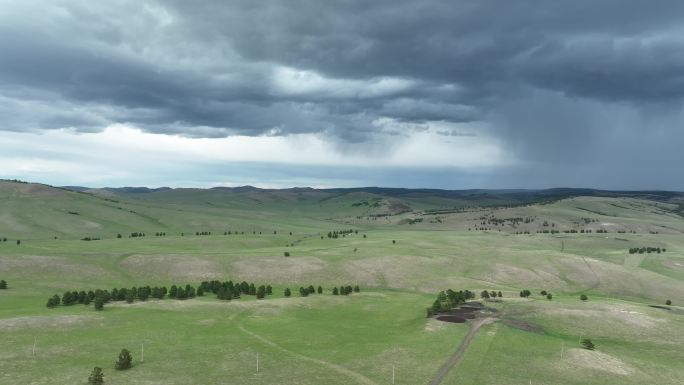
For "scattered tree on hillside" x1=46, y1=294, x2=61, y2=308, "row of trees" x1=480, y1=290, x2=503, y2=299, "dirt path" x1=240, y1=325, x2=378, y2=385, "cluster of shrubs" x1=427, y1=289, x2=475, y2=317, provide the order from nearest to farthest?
"dirt path" x1=240, y1=325, x2=378, y2=385 < "scattered tree on hillside" x1=46, y1=294, x2=61, y2=308 < "cluster of shrubs" x1=427, y1=289, x2=475, y2=317 < "row of trees" x1=480, y1=290, x2=503, y2=299

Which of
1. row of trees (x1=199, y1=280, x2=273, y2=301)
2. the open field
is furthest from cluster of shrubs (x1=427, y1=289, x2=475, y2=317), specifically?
row of trees (x1=199, y1=280, x2=273, y2=301)

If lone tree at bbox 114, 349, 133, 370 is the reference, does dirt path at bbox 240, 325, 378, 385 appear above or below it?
below

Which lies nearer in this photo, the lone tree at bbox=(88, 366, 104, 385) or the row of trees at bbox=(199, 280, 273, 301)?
the lone tree at bbox=(88, 366, 104, 385)

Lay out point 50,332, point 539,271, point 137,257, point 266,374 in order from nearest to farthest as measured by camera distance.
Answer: point 266,374
point 50,332
point 137,257
point 539,271

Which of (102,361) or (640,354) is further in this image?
(640,354)

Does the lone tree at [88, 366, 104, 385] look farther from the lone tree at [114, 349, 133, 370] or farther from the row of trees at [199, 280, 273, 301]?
the row of trees at [199, 280, 273, 301]

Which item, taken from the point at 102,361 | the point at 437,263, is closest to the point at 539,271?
the point at 437,263

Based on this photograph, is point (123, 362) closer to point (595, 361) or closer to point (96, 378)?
point (96, 378)

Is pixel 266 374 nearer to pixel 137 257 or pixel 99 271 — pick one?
pixel 99 271

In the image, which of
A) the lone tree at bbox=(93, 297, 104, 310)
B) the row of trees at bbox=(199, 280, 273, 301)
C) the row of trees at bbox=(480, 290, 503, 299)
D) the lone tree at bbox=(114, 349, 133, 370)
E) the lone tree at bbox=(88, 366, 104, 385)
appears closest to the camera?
the lone tree at bbox=(88, 366, 104, 385)
